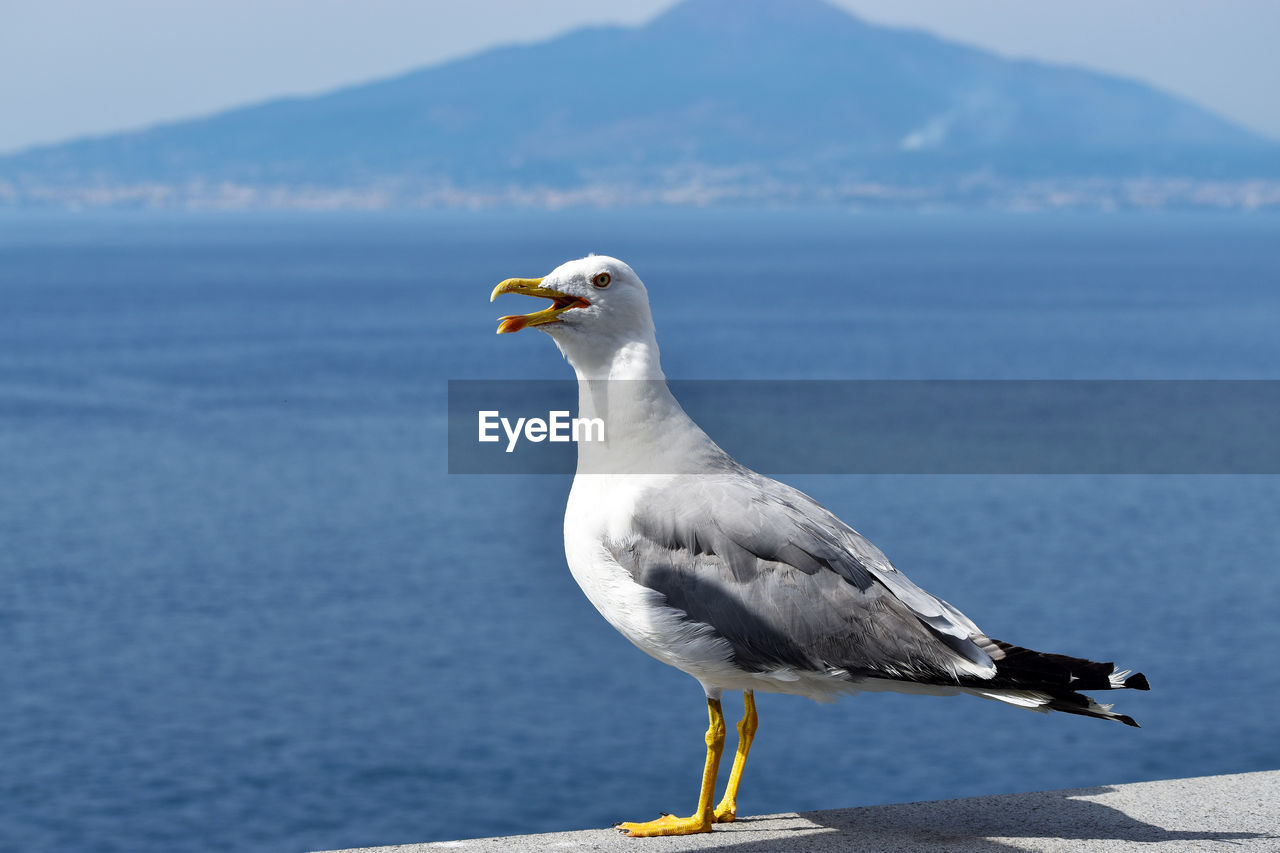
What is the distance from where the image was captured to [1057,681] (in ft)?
18.6

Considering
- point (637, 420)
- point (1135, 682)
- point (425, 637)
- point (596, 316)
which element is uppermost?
point (596, 316)

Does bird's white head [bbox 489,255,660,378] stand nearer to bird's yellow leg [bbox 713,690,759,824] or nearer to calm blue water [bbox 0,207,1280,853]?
bird's yellow leg [bbox 713,690,759,824]

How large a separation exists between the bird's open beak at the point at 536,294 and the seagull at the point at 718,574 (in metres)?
0.01

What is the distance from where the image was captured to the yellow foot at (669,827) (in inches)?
253

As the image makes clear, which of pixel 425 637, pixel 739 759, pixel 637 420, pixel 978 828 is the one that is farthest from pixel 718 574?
pixel 425 637

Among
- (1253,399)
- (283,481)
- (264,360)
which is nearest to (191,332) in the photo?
(264,360)

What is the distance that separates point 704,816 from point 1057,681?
5.60 feet

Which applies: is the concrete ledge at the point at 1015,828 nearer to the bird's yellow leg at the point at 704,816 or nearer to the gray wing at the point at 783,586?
the bird's yellow leg at the point at 704,816

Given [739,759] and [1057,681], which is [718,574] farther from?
[1057,681]

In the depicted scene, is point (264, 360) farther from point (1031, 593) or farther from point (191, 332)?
point (1031, 593)

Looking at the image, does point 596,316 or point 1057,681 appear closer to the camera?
point 1057,681

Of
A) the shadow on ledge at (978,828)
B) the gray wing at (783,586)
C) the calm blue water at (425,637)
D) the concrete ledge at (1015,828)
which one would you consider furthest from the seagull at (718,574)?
the calm blue water at (425,637)

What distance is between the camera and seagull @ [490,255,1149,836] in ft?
19.6

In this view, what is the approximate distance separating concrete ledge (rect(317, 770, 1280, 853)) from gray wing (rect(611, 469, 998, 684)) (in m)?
0.77
